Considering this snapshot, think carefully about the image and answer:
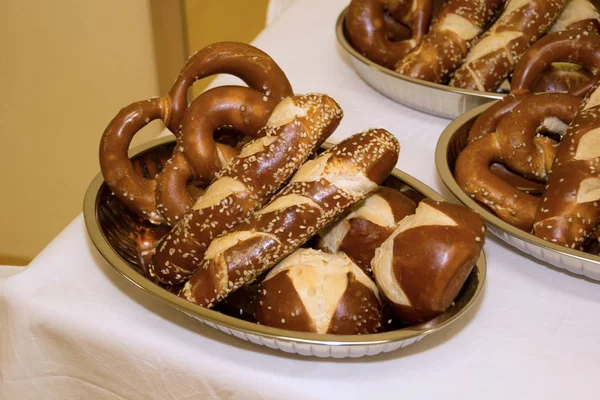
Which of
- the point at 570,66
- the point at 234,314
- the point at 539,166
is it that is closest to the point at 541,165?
the point at 539,166

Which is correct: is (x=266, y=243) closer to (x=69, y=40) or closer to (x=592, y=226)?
(x=592, y=226)

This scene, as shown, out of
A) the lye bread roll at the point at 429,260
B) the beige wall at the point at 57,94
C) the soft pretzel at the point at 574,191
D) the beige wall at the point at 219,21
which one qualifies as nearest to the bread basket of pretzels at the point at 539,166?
the soft pretzel at the point at 574,191

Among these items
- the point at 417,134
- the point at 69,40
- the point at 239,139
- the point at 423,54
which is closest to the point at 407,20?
the point at 423,54

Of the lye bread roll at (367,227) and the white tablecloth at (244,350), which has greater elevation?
the lye bread roll at (367,227)

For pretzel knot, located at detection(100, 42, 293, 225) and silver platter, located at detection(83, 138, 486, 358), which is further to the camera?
pretzel knot, located at detection(100, 42, 293, 225)

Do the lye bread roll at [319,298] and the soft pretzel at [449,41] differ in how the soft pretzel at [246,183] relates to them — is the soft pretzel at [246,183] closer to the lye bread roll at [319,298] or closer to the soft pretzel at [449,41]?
the lye bread roll at [319,298]

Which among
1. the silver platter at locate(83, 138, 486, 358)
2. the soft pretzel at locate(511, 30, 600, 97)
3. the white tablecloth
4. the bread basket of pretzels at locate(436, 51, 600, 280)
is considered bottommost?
the white tablecloth

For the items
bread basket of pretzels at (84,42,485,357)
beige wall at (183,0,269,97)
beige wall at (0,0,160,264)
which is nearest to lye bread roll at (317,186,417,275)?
bread basket of pretzels at (84,42,485,357)

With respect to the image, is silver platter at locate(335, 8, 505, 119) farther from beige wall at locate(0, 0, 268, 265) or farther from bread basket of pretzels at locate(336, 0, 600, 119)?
beige wall at locate(0, 0, 268, 265)
